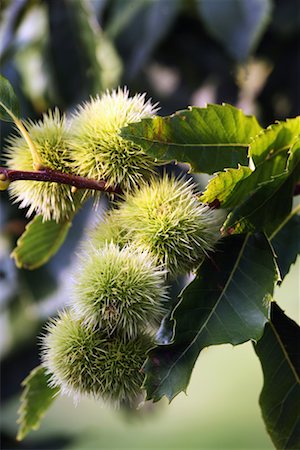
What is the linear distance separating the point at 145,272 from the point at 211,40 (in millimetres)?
1267

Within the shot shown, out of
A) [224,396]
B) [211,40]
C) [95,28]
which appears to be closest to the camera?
[95,28]

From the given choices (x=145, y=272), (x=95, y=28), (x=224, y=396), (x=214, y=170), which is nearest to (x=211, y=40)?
(x=95, y=28)

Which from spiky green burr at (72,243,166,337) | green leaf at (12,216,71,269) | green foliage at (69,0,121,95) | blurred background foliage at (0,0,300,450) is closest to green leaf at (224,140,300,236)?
spiky green burr at (72,243,166,337)

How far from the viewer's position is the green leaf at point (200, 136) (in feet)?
2.85

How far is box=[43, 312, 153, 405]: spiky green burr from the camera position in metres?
0.86

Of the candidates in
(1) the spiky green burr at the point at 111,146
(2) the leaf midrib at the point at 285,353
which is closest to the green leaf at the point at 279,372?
(2) the leaf midrib at the point at 285,353

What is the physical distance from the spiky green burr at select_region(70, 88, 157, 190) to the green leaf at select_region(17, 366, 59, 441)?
0.93 ft

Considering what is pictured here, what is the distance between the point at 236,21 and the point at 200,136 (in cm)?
82

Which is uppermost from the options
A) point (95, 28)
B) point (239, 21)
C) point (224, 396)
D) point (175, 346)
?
point (95, 28)

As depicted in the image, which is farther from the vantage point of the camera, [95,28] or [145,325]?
[95,28]

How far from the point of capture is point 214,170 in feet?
3.12

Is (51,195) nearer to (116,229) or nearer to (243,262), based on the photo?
(116,229)

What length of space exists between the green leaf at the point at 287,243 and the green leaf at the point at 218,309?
0.09 metres

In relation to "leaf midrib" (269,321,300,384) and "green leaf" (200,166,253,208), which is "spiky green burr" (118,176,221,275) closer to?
"green leaf" (200,166,253,208)
